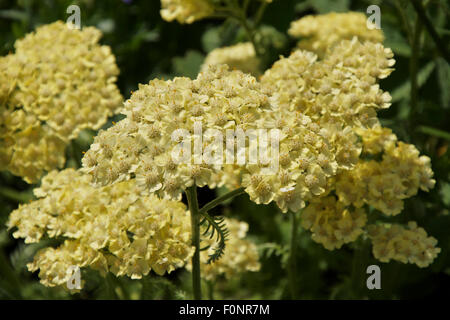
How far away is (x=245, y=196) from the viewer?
373 cm

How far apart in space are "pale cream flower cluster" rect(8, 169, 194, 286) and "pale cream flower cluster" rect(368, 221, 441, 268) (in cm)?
88

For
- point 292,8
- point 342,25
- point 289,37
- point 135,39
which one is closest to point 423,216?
point 342,25

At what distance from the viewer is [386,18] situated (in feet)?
12.1

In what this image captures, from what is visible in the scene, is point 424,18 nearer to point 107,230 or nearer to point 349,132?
point 349,132

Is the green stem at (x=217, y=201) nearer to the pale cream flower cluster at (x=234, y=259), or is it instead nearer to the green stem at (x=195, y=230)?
the green stem at (x=195, y=230)

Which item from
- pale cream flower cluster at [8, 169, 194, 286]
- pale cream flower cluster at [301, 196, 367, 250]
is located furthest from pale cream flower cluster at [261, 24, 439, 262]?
A: pale cream flower cluster at [8, 169, 194, 286]

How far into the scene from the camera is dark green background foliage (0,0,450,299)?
112 inches

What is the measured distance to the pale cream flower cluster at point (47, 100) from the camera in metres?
2.68

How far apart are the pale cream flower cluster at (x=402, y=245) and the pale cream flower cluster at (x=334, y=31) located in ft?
4.19

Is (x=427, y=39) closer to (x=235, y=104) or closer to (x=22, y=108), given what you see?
(x=235, y=104)

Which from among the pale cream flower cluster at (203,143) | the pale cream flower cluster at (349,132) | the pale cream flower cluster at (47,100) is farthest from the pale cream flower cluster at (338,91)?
the pale cream flower cluster at (47,100)

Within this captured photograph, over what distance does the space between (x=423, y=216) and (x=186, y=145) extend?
1.63m

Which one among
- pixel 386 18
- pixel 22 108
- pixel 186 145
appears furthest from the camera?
pixel 386 18

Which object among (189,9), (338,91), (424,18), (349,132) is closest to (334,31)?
(424,18)
